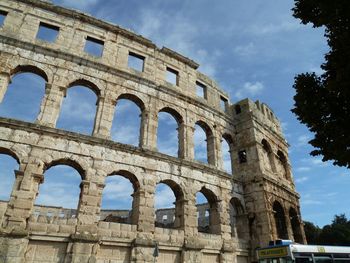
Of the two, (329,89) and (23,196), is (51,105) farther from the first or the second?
(329,89)

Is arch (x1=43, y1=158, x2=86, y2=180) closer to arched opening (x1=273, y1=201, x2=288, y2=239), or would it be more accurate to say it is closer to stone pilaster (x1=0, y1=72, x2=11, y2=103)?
stone pilaster (x1=0, y1=72, x2=11, y2=103)

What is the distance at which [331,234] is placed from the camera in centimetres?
3294

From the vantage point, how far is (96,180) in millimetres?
11578

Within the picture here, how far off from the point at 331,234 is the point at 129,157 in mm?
31176

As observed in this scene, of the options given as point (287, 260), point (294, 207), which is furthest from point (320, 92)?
point (294, 207)

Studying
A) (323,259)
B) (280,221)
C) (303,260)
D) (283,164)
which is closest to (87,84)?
(303,260)

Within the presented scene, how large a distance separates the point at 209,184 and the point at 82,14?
11.8 meters

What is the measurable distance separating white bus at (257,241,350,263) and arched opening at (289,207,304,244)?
270 inches

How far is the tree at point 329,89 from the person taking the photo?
6191 mm

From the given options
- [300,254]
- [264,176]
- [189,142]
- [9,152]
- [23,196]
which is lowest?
[300,254]

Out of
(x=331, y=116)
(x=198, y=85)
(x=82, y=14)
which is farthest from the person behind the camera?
(x=198, y=85)

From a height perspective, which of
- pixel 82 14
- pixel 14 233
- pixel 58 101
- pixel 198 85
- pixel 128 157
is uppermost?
pixel 82 14

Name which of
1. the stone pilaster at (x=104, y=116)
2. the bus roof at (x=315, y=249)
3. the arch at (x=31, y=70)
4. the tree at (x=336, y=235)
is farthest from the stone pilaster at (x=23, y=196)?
the tree at (x=336, y=235)

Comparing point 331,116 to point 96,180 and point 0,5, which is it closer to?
point 96,180
